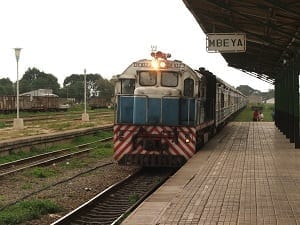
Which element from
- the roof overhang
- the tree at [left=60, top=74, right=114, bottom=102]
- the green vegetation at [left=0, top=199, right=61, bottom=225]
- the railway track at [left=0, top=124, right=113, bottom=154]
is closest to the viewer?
the green vegetation at [left=0, top=199, right=61, bottom=225]

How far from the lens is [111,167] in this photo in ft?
53.6

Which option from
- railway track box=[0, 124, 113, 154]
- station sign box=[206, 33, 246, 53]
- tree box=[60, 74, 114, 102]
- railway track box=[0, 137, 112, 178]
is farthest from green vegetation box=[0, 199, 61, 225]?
tree box=[60, 74, 114, 102]

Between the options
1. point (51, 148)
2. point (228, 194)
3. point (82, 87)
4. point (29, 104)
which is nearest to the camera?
point (228, 194)

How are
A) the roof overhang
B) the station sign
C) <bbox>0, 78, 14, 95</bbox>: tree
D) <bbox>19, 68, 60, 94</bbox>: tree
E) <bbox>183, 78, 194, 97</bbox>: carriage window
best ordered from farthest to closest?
<bbox>19, 68, 60, 94</bbox>: tree
<bbox>0, 78, 14, 95</bbox>: tree
the station sign
<bbox>183, 78, 194, 97</bbox>: carriage window
the roof overhang

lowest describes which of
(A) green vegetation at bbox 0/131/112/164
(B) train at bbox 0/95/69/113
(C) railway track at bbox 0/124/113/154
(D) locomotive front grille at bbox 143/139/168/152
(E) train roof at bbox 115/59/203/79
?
(A) green vegetation at bbox 0/131/112/164

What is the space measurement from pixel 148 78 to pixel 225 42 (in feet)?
11.7

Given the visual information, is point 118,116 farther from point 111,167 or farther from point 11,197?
point 11,197

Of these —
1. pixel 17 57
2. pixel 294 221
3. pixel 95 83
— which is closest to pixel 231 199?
pixel 294 221

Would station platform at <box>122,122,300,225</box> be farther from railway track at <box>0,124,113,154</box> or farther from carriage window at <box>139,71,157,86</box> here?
railway track at <box>0,124,113,154</box>

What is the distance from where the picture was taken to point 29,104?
199 ft

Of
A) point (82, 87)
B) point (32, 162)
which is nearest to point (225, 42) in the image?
point (32, 162)

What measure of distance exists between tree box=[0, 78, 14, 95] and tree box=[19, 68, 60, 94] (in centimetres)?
303

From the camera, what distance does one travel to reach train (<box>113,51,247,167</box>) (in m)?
14.4

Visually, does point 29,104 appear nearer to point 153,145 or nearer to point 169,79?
point 169,79
